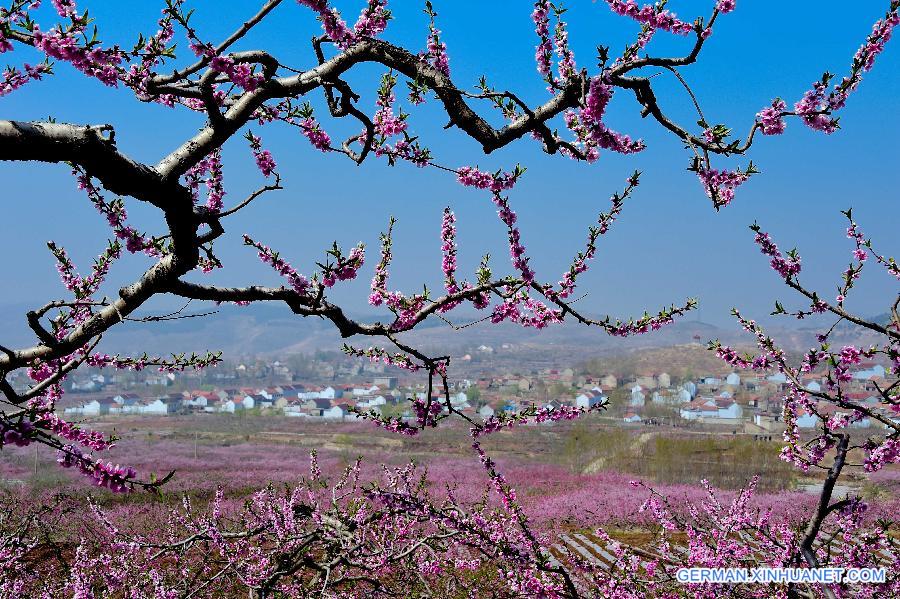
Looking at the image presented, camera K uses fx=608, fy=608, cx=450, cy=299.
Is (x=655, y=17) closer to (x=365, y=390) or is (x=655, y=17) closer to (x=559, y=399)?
(x=559, y=399)

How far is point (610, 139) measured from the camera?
2.89 meters

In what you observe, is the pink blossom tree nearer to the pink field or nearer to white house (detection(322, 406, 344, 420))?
the pink field

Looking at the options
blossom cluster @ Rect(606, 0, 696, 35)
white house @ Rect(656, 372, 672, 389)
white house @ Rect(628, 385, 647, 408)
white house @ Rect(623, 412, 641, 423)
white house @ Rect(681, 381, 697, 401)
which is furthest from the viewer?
white house @ Rect(656, 372, 672, 389)

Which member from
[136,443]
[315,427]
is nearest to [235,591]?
[136,443]

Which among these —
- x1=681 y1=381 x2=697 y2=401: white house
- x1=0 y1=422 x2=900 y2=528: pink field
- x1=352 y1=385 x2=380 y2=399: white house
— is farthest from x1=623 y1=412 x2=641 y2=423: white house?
x1=352 y1=385 x2=380 y2=399: white house

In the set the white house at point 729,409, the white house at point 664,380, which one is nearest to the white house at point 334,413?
the white house at point 664,380

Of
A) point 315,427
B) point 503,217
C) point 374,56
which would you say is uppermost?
point 374,56

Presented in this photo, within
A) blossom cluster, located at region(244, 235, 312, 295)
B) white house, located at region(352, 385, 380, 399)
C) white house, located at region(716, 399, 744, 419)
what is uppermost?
blossom cluster, located at region(244, 235, 312, 295)

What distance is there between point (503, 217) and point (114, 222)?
7.43ft

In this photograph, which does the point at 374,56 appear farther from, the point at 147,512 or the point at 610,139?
the point at 147,512

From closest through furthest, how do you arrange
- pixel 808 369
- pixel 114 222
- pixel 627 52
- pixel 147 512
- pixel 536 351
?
pixel 627 52 < pixel 114 222 < pixel 808 369 < pixel 147 512 < pixel 536 351

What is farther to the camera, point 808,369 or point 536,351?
point 536,351

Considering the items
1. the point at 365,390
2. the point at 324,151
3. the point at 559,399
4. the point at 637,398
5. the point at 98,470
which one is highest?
the point at 324,151

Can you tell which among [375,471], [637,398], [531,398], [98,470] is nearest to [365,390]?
[531,398]
